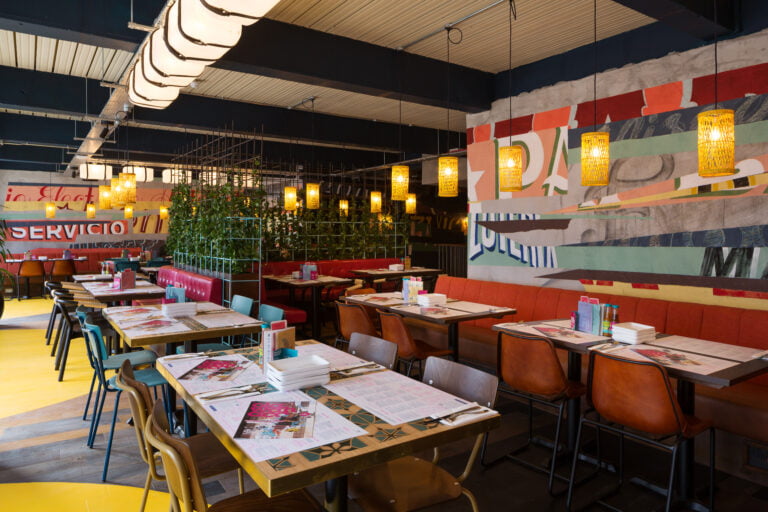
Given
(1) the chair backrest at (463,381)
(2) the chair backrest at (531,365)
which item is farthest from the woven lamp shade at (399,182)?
(1) the chair backrest at (463,381)

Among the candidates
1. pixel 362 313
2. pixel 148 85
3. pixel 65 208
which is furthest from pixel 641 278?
pixel 65 208

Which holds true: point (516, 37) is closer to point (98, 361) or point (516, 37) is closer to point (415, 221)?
point (98, 361)

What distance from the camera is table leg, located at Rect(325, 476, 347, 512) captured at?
1.92 meters

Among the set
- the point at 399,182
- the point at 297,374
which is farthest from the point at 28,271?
the point at 297,374

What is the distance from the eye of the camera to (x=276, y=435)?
1757mm

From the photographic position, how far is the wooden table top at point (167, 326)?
3.37 m

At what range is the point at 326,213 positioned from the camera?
11438 mm

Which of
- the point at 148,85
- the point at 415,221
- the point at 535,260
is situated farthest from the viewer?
the point at 415,221

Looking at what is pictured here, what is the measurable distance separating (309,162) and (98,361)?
9.73 metres

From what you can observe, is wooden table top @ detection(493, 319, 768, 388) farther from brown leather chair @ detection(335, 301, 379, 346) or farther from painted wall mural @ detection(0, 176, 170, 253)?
painted wall mural @ detection(0, 176, 170, 253)

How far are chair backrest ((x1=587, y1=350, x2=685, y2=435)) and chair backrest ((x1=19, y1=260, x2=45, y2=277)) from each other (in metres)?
13.1

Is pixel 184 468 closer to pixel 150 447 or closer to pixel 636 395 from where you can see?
pixel 150 447

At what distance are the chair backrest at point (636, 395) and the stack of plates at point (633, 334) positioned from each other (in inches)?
21.7

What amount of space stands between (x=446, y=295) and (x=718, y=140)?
122 inches
